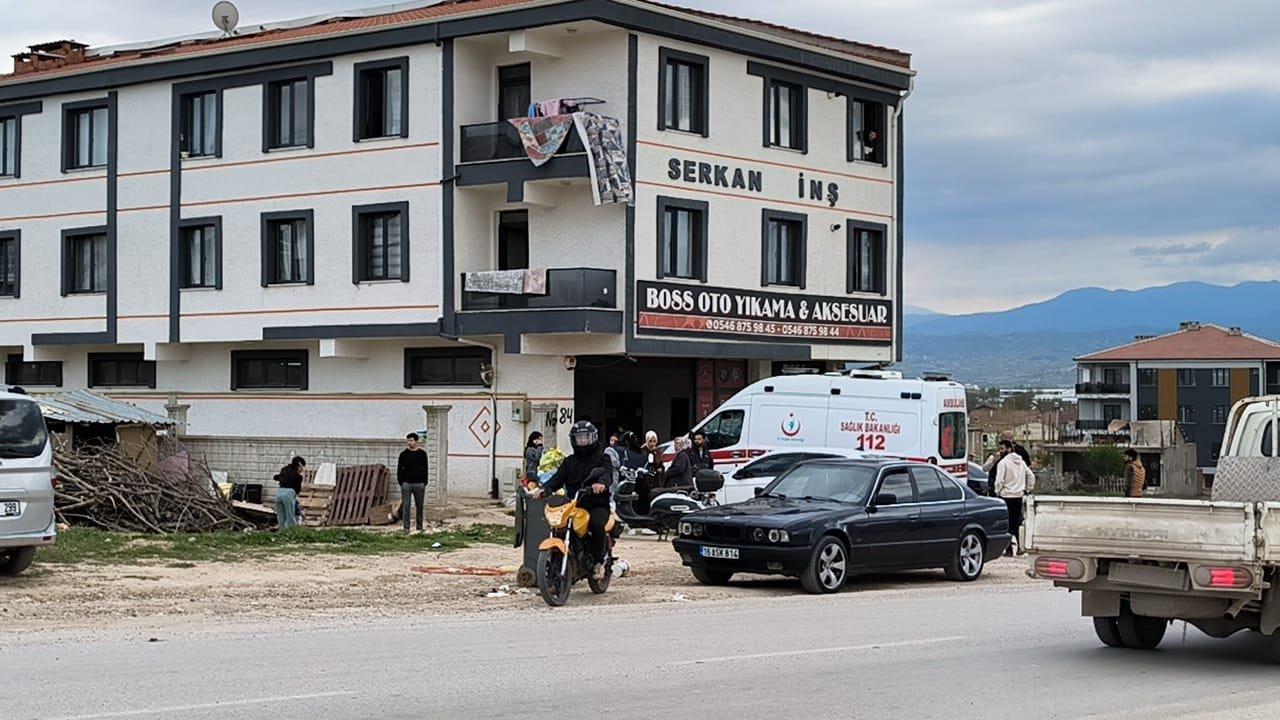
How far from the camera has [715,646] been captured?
566 inches

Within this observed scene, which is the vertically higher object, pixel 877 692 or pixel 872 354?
pixel 872 354

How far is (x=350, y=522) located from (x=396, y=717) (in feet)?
76.1

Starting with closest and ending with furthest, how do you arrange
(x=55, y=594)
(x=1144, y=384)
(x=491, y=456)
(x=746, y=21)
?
(x=55, y=594) < (x=491, y=456) < (x=746, y=21) < (x=1144, y=384)

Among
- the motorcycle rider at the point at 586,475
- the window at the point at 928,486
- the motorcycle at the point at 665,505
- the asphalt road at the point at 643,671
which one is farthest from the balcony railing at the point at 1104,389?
the asphalt road at the point at 643,671

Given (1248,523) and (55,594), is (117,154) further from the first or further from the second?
(1248,523)

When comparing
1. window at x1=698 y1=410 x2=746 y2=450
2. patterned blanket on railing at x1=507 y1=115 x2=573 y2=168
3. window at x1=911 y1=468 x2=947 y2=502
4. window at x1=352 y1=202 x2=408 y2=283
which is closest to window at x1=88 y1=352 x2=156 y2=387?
window at x1=352 y1=202 x2=408 y2=283

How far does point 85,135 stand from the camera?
43.0 metres

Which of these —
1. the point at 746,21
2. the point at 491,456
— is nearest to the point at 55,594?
the point at 491,456

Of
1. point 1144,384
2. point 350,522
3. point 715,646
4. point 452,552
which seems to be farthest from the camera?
point 1144,384

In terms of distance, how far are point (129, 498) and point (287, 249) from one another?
1407cm

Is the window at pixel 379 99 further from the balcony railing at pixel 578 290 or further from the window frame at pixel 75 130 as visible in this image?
the window frame at pixel 75 130

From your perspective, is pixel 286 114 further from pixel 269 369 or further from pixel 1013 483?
pixel 1013 483

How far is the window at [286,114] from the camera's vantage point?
39000 millimetres

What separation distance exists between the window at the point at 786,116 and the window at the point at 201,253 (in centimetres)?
1333
